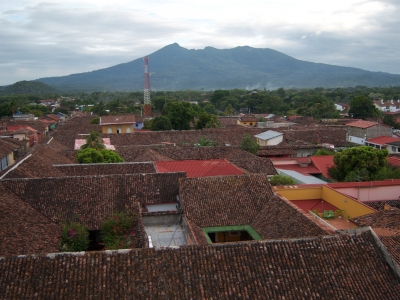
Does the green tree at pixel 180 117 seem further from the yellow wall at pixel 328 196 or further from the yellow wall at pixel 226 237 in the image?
the yellow wall at pixel 226 237

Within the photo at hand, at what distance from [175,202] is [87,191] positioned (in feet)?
10.6

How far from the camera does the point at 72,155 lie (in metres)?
25.5

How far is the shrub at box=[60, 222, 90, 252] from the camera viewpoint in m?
12.2

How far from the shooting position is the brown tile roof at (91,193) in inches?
543

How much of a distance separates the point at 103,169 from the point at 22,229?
7.79 m

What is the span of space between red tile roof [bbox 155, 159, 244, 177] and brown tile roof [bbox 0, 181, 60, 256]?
703 centimetres

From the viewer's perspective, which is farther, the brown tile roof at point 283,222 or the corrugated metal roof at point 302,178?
the corrugated metal roof at point 302,178

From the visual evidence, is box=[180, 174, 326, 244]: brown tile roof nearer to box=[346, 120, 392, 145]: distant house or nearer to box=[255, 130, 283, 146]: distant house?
box=[255, 130, 283, 146]: distant house

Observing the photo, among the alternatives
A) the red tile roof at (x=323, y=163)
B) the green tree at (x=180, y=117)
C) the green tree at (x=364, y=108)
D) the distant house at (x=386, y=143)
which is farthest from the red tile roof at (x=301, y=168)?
the green tree at (x=364, y=108)

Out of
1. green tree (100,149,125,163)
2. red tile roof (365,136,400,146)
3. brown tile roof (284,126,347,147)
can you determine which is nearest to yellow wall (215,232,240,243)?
green tree (100,149,125,163)

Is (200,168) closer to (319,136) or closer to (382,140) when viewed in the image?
(319,136)

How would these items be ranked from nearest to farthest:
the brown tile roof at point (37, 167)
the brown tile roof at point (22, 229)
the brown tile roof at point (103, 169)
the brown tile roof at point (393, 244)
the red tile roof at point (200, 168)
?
the brown tile roof at point (393, 244) → the brown tile roof at point (22, 229) → the brown tile roof at point (37, 167) → the brown tile roof at point (103, 169) → the red tile roof at point (200, 168)

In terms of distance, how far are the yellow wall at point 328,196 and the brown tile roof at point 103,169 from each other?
6557 mm

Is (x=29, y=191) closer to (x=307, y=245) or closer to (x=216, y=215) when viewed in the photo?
(x=216, y=215)
